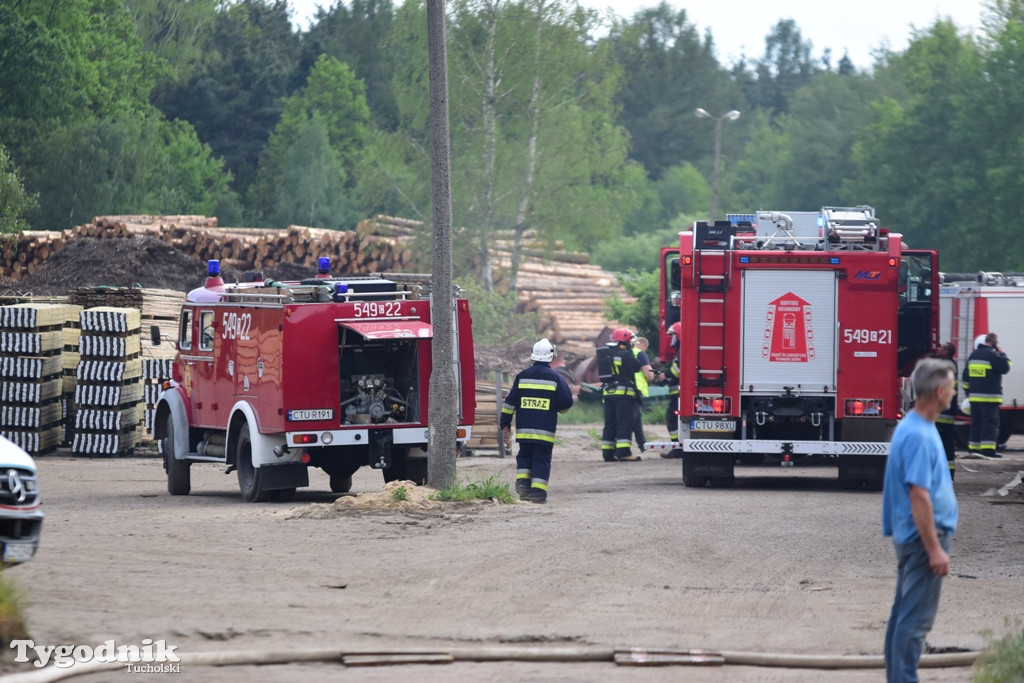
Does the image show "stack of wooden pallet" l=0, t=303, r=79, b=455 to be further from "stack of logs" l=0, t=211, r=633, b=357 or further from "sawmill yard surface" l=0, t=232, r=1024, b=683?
"stack of logs" l=0, t=211, r=633, b=357

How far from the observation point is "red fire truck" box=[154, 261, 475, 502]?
52.3ft

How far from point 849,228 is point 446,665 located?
11.6 m

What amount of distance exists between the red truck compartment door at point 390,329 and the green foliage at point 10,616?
789 centimetres

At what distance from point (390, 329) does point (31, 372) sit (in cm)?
1143

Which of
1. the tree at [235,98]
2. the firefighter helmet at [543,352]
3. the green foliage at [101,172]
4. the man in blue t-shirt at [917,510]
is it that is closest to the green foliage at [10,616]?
the man in blue t-shirt at [917,510]

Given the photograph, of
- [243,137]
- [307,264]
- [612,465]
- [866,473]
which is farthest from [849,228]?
[243,137]

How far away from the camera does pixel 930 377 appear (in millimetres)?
7547

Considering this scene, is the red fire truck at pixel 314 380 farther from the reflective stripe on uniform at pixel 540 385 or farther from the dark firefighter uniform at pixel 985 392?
the dark firefighter uniform at pixel 985 392

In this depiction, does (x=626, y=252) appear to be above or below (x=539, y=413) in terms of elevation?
above

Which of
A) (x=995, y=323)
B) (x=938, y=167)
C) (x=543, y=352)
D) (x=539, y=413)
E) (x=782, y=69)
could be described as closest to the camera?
(x=539, y=413)

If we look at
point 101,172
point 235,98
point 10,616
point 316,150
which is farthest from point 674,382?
point 235,98

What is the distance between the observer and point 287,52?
75.8 m

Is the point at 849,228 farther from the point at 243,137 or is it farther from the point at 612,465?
the point at 243,137

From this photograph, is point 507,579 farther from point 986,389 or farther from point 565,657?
point 986,389
